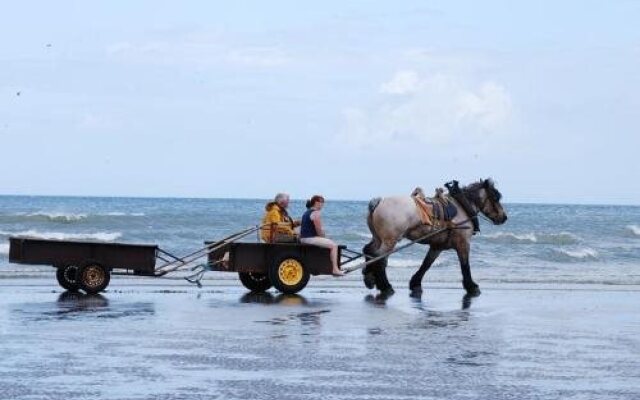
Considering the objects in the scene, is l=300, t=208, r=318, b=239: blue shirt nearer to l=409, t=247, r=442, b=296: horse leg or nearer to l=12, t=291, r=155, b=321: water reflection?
l=409, t=247, r=442, b=296: horse leg

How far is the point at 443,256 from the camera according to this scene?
3800cm

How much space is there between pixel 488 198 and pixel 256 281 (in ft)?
14.0

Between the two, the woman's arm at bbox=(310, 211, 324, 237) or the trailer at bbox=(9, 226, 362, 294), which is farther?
the woman's arm at bbox=(310, 211, 324, 237)

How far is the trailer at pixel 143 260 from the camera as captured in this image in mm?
19734

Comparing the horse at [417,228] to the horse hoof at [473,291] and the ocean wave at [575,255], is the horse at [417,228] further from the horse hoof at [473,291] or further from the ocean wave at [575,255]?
the ocean wave at [575,255]

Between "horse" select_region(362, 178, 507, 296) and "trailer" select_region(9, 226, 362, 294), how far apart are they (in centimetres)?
153

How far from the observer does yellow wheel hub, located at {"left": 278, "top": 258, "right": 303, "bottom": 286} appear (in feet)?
66.6

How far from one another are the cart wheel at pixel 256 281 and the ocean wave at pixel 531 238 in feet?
110

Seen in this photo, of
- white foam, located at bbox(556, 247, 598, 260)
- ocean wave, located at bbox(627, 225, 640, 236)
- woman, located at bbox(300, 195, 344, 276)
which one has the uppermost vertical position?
ocean wave, located at bbox(627, 225, 640, 236)

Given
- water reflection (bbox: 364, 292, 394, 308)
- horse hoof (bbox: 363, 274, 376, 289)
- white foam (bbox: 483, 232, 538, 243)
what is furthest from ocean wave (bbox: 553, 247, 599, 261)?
water reflection (bbox: 364, 292, 394, 308)

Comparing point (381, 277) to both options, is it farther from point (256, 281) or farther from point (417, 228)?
point (256, 281)

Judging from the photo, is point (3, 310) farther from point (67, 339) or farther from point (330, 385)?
point (330, 385)

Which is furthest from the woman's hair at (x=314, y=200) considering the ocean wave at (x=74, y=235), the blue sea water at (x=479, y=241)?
the ocean wave at (x=74, y=235)

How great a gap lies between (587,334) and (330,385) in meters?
5.44
